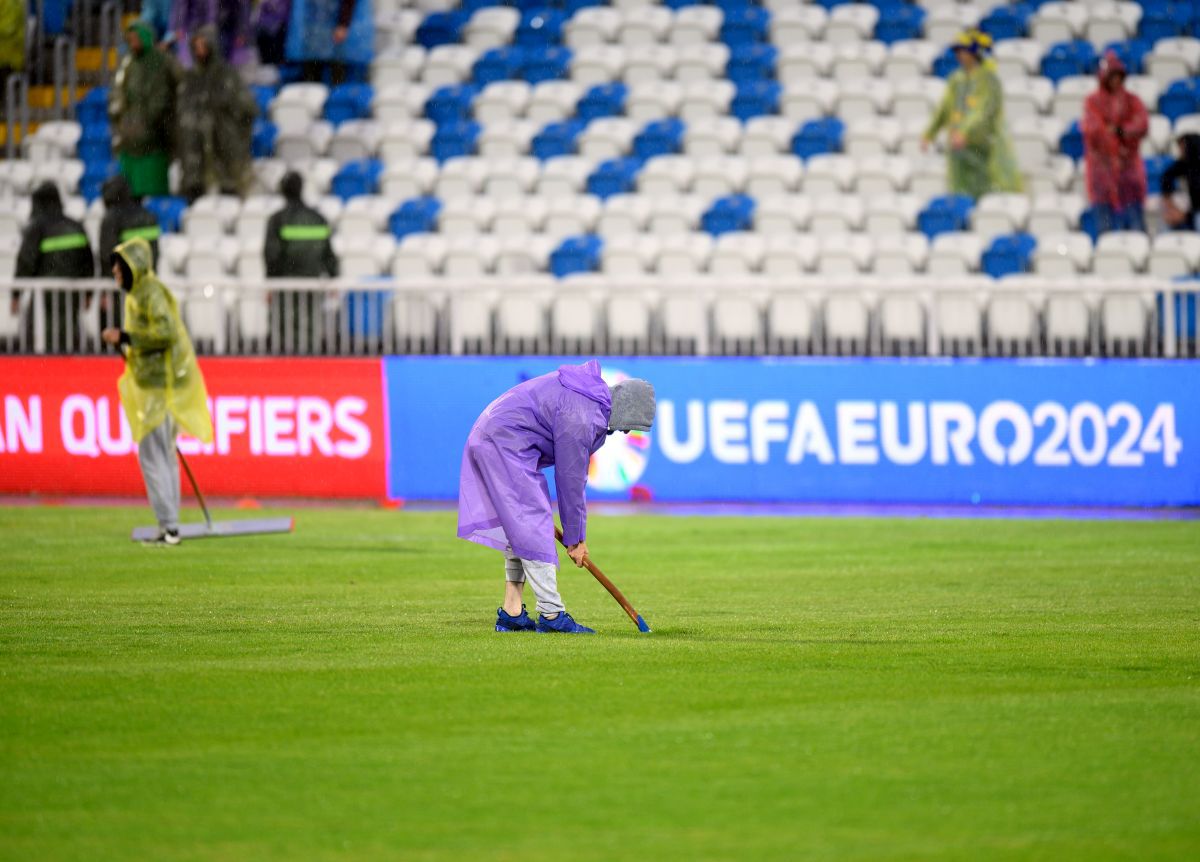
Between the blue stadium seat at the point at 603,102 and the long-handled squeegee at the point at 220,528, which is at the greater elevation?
the blue stadium seat at the point at 603,102

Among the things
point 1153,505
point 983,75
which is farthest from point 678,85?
point 1153,505

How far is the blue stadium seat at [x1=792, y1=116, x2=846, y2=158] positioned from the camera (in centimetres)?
2398

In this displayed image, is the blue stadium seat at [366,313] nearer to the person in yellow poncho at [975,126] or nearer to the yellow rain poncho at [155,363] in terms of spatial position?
the yellow rain poncho at [155,363]

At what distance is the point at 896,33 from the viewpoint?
2552cm

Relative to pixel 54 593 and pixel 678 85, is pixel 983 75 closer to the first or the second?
pixel 678 85

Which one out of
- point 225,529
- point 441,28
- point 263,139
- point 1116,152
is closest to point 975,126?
point 1116,152

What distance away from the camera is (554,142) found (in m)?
24.7

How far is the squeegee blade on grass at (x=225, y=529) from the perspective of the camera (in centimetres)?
1664

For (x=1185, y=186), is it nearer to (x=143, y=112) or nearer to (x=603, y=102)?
(x=603, y=102)

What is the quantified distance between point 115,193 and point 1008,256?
9.86 m

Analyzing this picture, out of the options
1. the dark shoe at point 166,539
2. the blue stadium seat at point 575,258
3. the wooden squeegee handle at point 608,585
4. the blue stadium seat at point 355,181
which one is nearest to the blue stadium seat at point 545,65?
the blue stadium seat at point 355,181

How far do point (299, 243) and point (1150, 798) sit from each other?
1541cm

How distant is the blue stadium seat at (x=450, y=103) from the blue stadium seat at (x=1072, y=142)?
7.56 m

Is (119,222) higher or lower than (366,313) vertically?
higher
